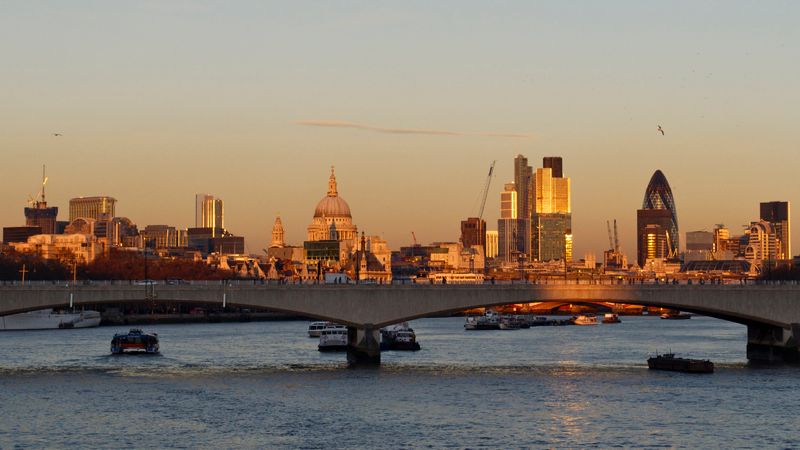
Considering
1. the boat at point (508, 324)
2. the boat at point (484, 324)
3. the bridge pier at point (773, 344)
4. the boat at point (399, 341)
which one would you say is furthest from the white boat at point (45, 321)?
the bridge pier at point (773, 344)

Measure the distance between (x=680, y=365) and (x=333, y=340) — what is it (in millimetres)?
36287

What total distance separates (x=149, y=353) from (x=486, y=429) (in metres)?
55.6

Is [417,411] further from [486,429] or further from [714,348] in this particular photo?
[714,348]

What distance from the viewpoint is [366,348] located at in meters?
107

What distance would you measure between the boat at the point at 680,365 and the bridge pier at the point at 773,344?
38.7 feet

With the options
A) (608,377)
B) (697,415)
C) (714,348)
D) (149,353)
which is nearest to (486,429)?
(697,415)

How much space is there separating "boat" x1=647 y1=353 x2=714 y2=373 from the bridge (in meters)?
7.28

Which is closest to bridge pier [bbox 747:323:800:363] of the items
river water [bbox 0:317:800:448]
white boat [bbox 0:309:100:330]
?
river water [bbox 0:317:800:448]

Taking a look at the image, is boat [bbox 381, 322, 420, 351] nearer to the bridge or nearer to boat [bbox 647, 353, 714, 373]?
the bridge

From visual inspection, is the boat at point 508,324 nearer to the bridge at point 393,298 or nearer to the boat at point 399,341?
the boat at point 399,341

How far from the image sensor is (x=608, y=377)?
3775 inches

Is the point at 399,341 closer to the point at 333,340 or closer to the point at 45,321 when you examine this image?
the point at 333,340

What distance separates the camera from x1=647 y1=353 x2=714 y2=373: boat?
98375 mm

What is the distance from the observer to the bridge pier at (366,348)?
106 metres
